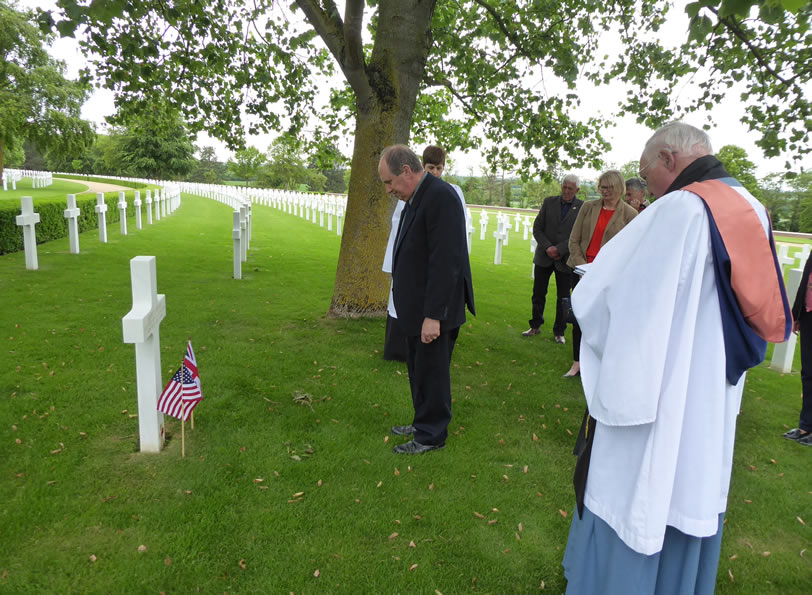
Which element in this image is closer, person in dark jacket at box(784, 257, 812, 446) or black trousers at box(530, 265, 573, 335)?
person in dark jacket at box(784, 257, 812, 446)

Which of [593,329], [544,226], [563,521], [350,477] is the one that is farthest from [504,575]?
[544,226]

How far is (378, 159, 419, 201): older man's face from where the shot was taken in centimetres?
356

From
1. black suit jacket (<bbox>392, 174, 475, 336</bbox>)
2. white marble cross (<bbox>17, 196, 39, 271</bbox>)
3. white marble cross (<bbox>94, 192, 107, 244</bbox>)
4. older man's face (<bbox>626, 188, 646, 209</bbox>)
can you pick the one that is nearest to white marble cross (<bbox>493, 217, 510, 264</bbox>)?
older man's face (<bbox>626, 188, 646, 209</bbox>)

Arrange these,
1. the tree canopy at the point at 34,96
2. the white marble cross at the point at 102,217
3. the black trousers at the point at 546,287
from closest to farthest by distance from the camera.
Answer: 1. the black trousers at the point at 546,287
2. the white marble cross at the point at 102,217
3. the tree canopy at the point at 34,96

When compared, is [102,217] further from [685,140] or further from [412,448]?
[685,140]

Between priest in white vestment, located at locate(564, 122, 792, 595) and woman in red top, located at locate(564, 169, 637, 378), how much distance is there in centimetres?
304

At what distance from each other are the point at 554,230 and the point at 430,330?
3.91 m

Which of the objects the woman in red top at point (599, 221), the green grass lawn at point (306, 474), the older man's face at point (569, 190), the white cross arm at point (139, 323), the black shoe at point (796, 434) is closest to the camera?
the green grass lawn at point (306, 474)

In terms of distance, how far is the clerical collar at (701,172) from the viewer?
201cm

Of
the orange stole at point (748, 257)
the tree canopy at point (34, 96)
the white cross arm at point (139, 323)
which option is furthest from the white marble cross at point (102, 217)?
the tree canopy at point (34, 96)

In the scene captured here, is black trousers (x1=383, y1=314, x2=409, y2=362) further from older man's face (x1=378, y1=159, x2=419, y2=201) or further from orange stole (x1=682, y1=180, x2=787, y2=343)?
orange stole (x1=682, y1=180, x2=787, y2=343)

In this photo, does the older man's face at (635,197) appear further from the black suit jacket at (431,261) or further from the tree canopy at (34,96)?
the tree canopy at (34,96)

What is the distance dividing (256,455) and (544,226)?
4785 millimetres

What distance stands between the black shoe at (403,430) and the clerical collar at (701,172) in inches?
113
